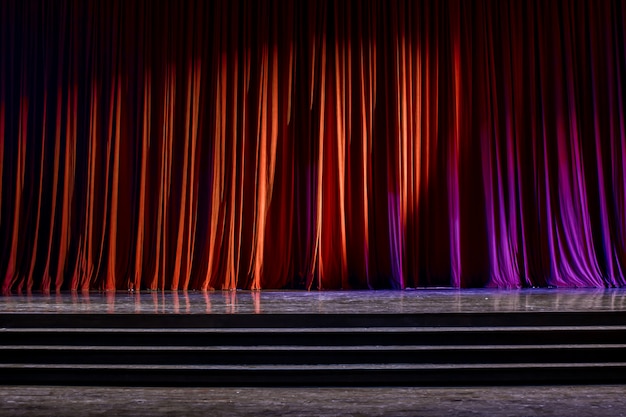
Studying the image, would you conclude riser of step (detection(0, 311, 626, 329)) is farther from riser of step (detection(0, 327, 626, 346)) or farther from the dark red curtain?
the dark red curtain

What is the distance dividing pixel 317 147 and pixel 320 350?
10.8 feet

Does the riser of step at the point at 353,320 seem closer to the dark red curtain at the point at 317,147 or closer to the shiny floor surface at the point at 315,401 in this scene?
the shiny floor surface at the point at 315,401

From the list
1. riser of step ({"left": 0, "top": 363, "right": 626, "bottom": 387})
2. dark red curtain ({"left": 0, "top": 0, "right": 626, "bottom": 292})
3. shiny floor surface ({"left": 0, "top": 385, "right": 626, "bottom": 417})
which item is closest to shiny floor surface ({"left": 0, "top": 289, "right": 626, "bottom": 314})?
riser of step ({"left": 0, "top": 363, "right": 626, "bottom": 387})

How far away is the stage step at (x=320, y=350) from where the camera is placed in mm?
3260

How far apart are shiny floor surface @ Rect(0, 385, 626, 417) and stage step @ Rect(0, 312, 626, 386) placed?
7 cm

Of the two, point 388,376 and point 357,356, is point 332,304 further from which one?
point 388,376

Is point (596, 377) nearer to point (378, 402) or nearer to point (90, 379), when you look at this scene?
point (378, 402)

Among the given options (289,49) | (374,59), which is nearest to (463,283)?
(374,59)

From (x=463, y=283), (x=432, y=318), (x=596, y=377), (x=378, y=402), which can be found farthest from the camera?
(x=463, y=283)

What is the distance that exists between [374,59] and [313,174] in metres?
1.19

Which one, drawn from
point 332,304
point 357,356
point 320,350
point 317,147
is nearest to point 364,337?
point 357,356

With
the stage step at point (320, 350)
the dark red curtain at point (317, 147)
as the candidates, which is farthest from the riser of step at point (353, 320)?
the dark red curtain at point (317, 147)

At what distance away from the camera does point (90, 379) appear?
131 inches

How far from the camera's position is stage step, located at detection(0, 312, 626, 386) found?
3.26 metres
